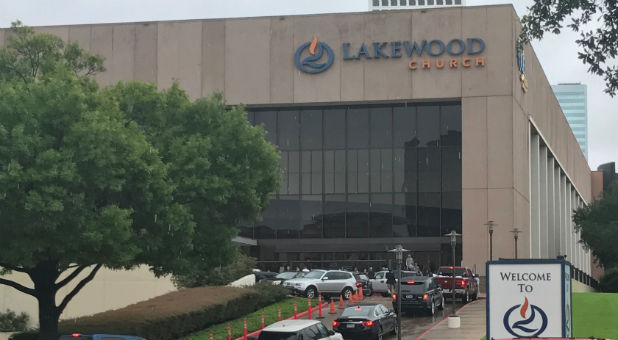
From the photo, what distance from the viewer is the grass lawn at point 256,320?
3639 centimetres

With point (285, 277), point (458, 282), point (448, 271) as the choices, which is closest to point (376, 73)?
point (285, 277)

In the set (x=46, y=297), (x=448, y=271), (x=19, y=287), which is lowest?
(x=448, y=271)

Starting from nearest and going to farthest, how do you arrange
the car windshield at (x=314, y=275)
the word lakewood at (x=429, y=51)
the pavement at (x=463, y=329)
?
the pavement at (x=463, y=329) < the car windshield at (x=314, y=275) < the word lakewood at (x=429, y=51)

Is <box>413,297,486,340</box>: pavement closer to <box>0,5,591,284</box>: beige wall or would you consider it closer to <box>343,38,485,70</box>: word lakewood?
<box>0,5,591,284</box>: beige wall

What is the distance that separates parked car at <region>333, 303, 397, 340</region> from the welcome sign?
9.67 meters

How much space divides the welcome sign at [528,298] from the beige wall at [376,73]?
43.9 metres

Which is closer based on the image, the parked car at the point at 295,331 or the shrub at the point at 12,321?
the parked car at the point at 295,331

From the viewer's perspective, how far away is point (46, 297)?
101 ft

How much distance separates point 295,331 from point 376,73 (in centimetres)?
4816

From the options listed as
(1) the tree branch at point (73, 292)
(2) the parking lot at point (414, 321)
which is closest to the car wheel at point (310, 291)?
(2) the parking lot at point (414, 321)

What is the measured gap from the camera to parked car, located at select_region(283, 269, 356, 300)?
162 ft

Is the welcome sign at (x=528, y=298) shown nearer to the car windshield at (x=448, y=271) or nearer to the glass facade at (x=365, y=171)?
the car windshield at (x=448, y=271)

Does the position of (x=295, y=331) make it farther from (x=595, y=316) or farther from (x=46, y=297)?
(x=595, y=316)

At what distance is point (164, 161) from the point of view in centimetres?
3225
